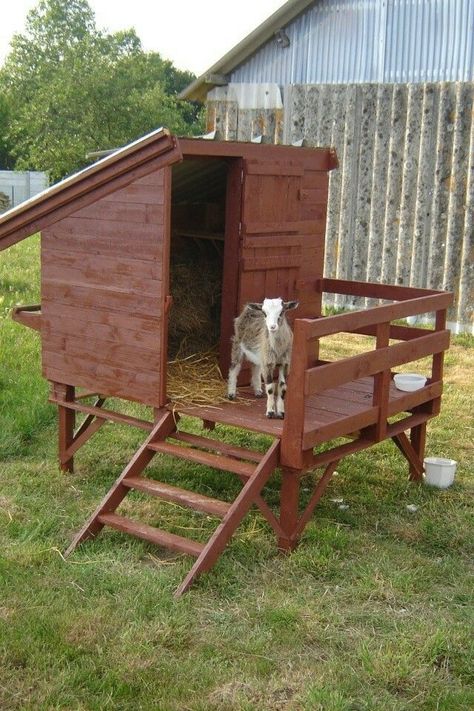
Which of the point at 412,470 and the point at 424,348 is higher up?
the point at 424,348

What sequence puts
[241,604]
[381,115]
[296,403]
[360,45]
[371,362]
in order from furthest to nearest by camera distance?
1. [360,45]
2. [381,115]
3. [371,362]
4. [296,403]
5. [241,604]

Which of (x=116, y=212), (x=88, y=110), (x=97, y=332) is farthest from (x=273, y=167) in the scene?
(x=88, y=110)

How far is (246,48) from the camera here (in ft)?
49.4

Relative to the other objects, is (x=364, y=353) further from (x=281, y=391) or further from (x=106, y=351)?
(x=106, y=351)

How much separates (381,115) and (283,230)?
6871 millimetres

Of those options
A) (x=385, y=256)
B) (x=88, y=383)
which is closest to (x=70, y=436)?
(x=88, y=383)

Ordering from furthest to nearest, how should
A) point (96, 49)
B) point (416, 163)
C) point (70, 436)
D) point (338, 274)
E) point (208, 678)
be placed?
point (96, 49) < point (338, 274) < point (416, 163) < point (70, 436) < point (208, 678)

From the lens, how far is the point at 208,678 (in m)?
4.93

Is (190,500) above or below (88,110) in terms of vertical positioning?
below

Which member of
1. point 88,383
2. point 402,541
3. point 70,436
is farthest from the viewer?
point 70,436

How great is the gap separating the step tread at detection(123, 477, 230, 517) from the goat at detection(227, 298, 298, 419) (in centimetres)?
91

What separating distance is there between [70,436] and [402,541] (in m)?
2.91

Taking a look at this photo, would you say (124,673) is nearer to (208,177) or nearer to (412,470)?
(412,470)

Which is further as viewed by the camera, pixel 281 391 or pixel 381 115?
pixel 381 115
